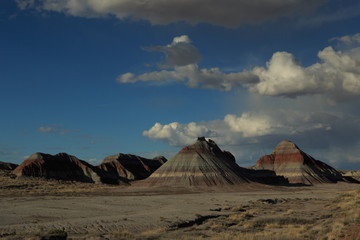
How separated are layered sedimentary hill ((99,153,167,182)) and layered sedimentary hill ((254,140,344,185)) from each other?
56.6 meters

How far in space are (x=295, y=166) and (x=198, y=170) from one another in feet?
223

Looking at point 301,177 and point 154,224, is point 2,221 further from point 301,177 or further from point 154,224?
point 301,177

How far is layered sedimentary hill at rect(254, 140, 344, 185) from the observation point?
509ft

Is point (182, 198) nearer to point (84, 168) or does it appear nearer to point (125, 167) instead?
point (84, 168)

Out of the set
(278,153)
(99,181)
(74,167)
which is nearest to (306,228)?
(99,181)

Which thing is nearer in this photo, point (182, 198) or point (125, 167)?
point (182, 198)

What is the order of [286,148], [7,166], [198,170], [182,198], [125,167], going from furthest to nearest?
[286,148], [125,167], [7,166], [198,170], [182,198]

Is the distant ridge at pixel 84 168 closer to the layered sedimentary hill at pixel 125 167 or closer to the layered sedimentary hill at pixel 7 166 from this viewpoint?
the layered sedimentary hill at pixel 125 167

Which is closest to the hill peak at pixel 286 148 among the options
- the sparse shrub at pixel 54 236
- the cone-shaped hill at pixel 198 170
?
the cone-shaped hill at pixel 198 170

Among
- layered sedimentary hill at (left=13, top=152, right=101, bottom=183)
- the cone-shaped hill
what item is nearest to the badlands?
the cone-shaped hill

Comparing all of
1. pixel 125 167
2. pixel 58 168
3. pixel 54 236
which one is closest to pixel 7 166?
pixel 58 168

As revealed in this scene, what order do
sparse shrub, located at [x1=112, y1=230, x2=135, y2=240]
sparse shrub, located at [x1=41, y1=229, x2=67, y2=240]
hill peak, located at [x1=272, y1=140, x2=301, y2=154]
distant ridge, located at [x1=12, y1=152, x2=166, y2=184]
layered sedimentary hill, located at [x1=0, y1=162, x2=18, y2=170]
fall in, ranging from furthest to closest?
hill peak, located at [x1=272, y1=140, x2=301, y2=154] → layered sedimentary hill, located at [x1=0, y1=162, x2=18, y2=170] → distant ridge, located at [x1=12, y1=152, x2=166, y2=184] → sparse shrub, located at [x1=112, y1=230, x2=135, y2=240] → sparse shrub, located at [x1=41, y1=229, x2=67, y2=240]

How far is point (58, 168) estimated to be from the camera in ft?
465

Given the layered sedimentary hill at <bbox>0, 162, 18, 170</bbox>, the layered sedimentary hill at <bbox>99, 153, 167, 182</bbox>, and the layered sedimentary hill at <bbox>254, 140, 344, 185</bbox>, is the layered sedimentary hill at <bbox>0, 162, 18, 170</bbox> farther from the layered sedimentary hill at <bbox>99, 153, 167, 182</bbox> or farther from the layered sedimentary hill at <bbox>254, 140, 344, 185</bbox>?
the layered sedimentary hill at <bbox>254, 140, 344, 185</bbox>
